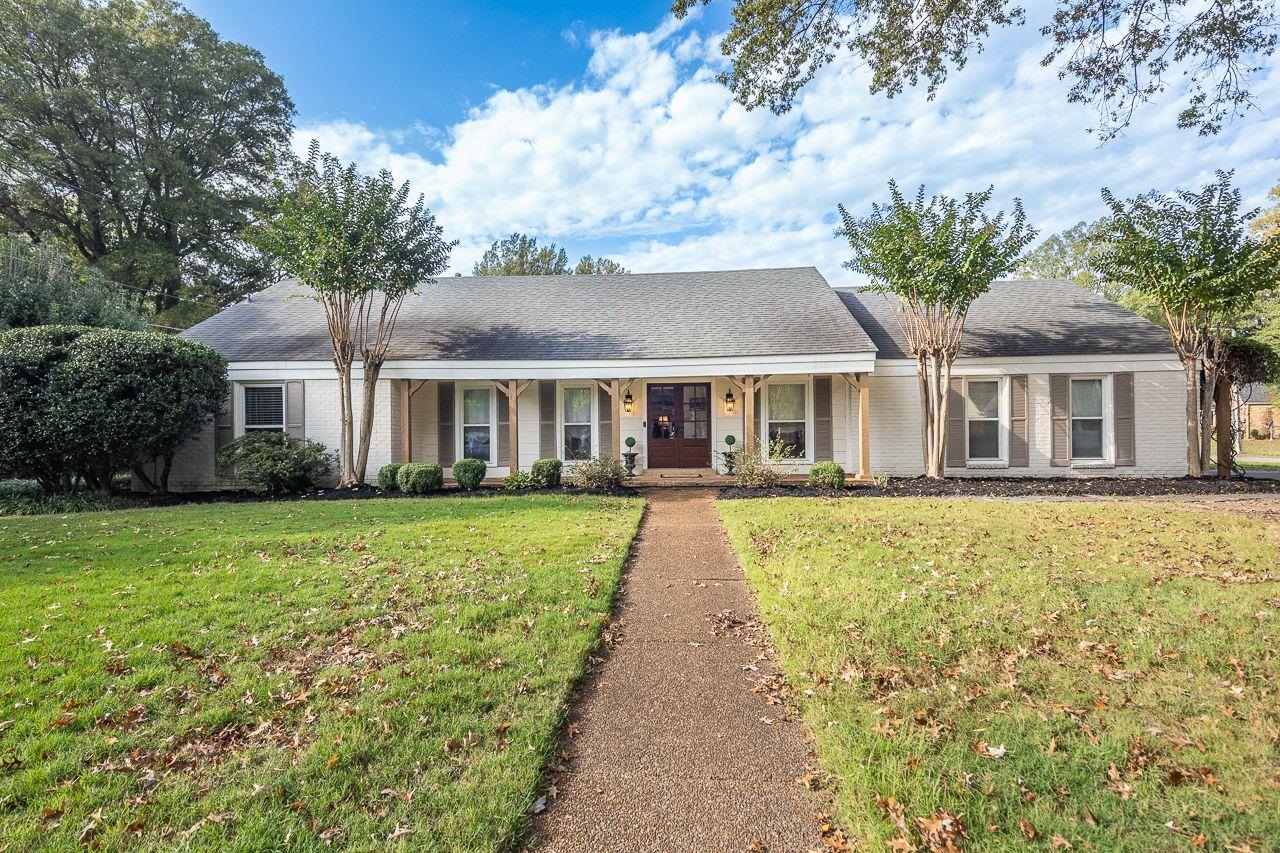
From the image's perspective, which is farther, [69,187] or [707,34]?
[69,187]

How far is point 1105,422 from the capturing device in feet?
38.0

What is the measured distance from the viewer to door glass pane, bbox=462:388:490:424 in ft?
42.9

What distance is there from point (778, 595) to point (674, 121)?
943 centimetres

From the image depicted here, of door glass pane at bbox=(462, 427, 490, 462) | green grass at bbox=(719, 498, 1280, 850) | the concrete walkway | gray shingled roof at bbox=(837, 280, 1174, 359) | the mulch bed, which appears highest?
gray shingled roof at bbox=(837, 280, 1174, 359)

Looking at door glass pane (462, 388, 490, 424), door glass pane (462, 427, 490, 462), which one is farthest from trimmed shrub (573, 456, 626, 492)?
door glass pane (462, 388, 490, 424)

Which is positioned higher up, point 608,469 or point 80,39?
point 80,39

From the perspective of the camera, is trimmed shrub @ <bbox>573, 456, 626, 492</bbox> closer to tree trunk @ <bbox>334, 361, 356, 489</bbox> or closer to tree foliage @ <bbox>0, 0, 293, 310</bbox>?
tree trunk @ <bbox>334, 361, 356, 489</bbox>

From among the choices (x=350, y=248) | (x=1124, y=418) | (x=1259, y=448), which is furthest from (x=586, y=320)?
(x=1259, y=448)

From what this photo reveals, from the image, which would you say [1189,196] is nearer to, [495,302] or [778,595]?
[778,595]

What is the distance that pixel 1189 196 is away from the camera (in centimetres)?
1009

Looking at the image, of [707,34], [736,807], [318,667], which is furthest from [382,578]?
[707,34]

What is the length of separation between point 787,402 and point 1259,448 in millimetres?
27119

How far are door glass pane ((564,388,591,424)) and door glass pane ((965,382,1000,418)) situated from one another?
8.75 meters

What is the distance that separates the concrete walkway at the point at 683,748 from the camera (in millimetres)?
2174
